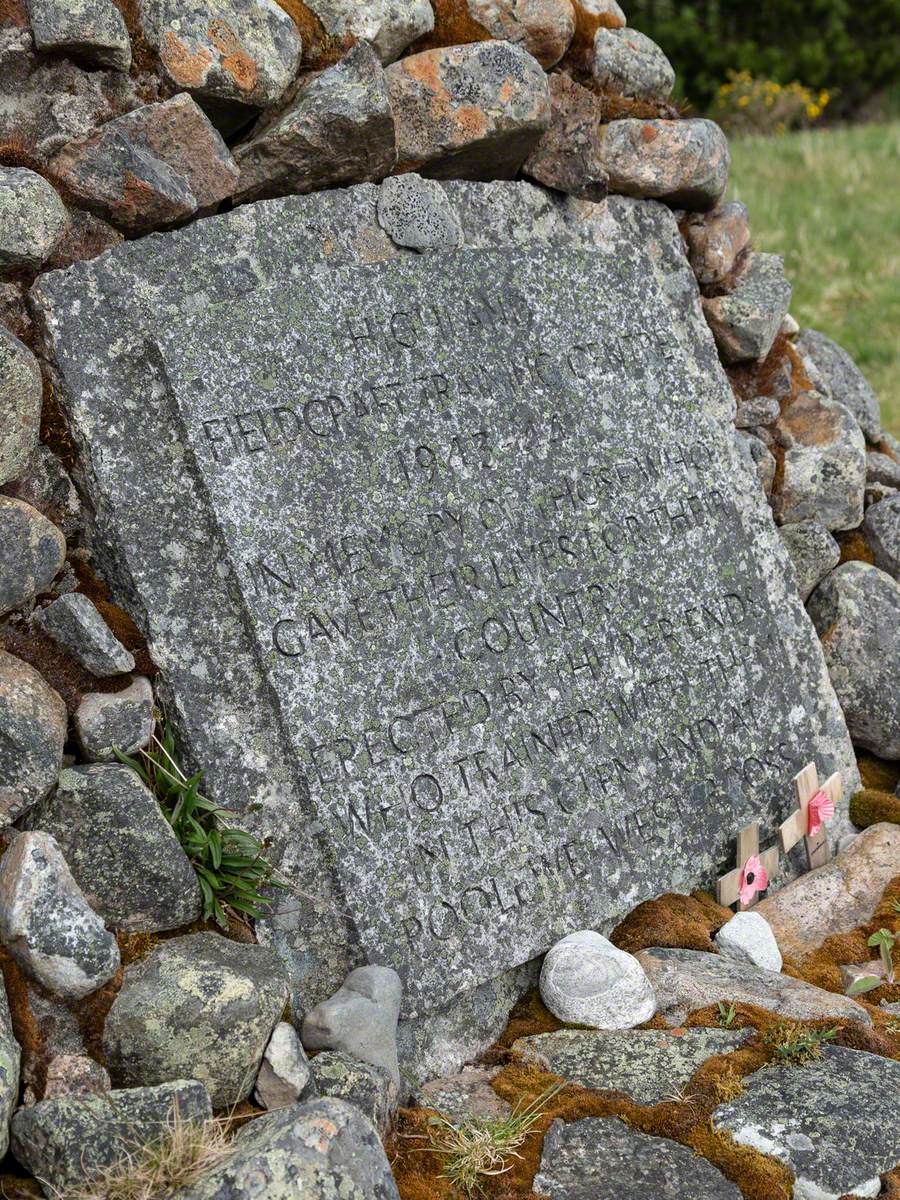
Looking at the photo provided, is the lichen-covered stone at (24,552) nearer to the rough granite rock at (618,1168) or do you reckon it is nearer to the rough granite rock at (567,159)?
the rough granite rock at (618,1168)

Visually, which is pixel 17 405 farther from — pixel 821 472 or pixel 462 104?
pixel 821 472

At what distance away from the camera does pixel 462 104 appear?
365cm

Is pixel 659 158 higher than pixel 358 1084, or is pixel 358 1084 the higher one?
pixel 659 158

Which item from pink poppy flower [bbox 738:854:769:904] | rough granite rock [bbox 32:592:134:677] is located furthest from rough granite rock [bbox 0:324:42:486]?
pink poppy flower [bbox 738:854:769:904]

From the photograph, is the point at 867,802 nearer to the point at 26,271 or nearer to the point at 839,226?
the point at 26,271

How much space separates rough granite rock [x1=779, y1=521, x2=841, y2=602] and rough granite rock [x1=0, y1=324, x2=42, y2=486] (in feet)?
8.65

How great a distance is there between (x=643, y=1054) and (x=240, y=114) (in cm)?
268

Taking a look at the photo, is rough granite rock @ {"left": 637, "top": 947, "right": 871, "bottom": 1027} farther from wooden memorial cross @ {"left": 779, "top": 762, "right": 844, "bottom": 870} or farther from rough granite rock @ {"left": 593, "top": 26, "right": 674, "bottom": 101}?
rough granite rock @ {"left": 593, "top": 26, "right": 674, "bottom": 101}

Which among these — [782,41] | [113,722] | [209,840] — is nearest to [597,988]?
[209,840]

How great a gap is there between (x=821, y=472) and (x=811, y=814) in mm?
1381

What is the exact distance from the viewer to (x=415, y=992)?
9.58 feet

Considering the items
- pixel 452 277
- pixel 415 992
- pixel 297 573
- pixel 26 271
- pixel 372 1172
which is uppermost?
pixel 452 277

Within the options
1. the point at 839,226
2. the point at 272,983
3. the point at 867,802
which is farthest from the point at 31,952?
the point at 839,226

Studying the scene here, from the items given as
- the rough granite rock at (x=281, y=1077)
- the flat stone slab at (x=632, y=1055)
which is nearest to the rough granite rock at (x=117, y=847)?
the rough granite rock at (x=281, y=1077)
